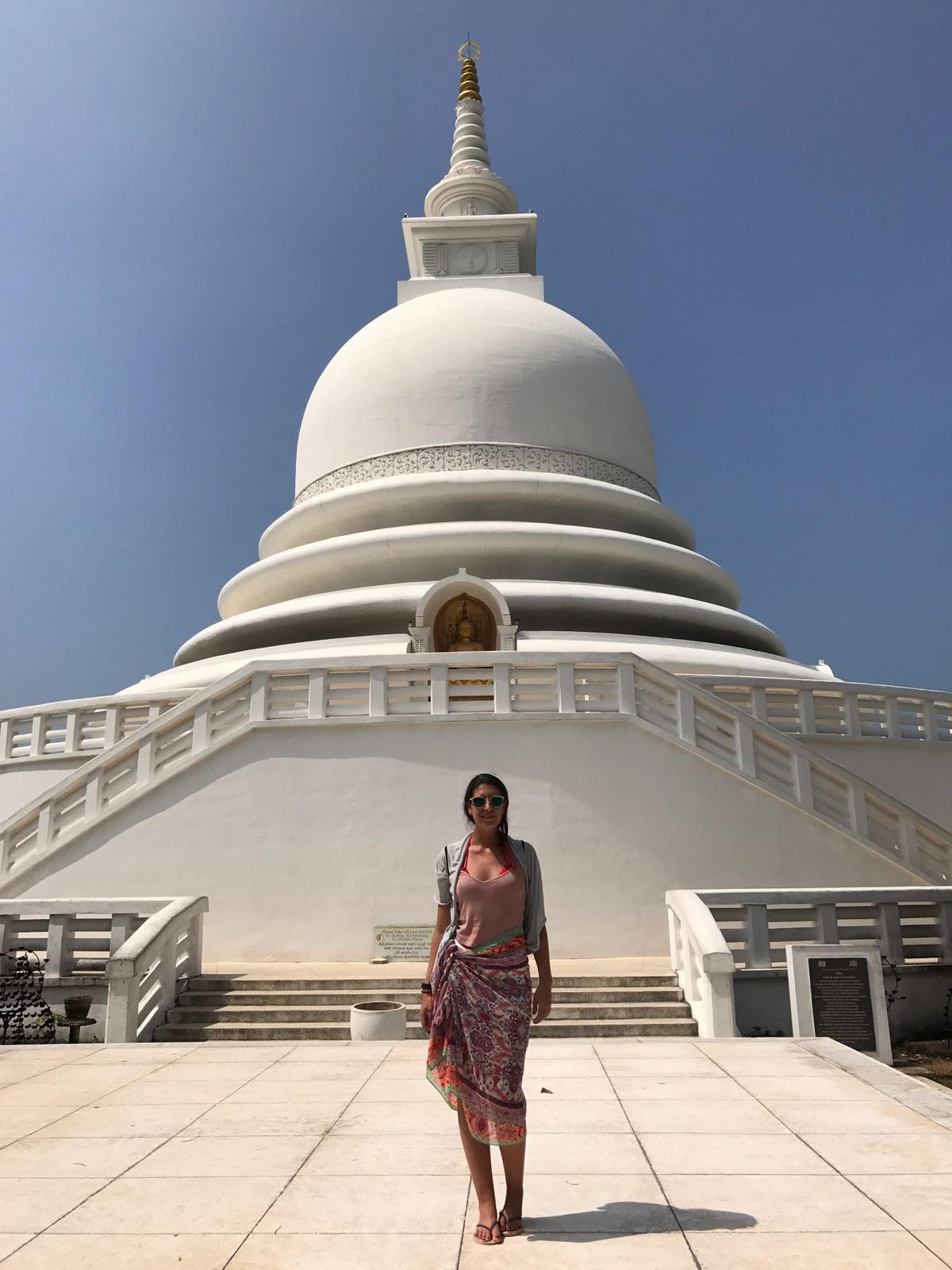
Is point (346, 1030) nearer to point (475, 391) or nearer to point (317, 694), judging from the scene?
point (317, 694)

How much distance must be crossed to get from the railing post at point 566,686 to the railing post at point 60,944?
6170 mm

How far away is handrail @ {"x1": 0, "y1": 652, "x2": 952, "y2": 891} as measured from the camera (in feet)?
42.4

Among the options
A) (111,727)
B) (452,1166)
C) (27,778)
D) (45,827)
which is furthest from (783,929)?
(27,778)

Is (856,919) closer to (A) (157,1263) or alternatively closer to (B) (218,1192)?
(B) (218,1192)

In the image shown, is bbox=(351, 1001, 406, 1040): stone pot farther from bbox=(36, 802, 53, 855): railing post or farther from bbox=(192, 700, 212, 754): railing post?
bbox=(36, 802, 53, 855): railing post

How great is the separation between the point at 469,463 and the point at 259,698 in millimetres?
9712

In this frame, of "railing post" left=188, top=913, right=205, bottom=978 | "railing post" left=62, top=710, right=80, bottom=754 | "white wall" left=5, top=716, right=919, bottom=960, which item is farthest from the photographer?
"railing post" left=62, top=710, right=80, bottom=754

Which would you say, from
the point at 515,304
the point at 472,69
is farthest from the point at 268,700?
the point at 472,69

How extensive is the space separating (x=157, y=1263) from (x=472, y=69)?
132 feet

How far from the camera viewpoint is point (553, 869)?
40.4ft

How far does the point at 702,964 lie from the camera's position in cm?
919

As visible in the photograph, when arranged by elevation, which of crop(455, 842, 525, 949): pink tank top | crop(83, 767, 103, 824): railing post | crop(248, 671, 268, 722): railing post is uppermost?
crop(248, 671, 268, 722): railing post

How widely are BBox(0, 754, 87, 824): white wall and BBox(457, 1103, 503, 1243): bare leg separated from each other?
13.8 metres

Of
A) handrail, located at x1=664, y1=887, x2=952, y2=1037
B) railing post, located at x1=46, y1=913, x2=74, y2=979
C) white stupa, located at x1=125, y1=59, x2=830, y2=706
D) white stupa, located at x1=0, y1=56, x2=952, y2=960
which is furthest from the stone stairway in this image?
white stupa, located at x1=125, y1=59, x2=830, y2=706
